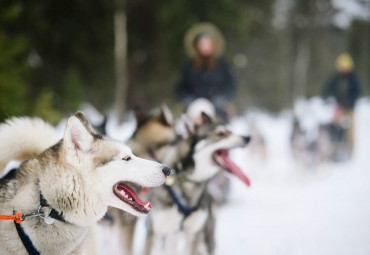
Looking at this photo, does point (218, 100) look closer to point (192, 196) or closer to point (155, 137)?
point (155, 137)

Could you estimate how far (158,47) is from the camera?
11.6 metres

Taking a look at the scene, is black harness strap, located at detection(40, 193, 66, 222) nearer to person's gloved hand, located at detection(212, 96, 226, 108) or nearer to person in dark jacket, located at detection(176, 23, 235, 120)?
person in dark jacket, located at detection(176, 23, 235, 120)

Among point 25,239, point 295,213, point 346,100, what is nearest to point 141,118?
point 25,239

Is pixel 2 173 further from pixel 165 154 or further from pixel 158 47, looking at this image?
pixel 158 47

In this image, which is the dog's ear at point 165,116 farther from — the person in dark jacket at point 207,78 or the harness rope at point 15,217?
the harness rope at point 15,217

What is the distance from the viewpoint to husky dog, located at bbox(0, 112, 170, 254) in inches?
64.1

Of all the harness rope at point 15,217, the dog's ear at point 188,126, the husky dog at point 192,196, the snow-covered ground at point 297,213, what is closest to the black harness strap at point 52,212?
the harness rope at point 15,217

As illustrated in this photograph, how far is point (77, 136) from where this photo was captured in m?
1.64

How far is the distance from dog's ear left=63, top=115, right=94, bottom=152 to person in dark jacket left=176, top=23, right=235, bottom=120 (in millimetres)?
2839

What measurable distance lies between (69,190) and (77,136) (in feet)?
0.82

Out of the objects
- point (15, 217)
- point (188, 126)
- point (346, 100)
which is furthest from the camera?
point (346, 100)

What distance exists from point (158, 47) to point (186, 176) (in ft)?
30.6

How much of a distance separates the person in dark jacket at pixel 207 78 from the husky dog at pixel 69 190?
2.77 meters

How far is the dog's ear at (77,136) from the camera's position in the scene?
1.58 meters
